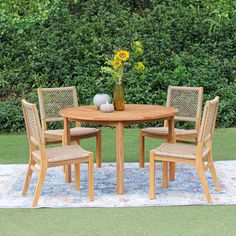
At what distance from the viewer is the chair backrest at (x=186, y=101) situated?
240 inches

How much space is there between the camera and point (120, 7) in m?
10.2

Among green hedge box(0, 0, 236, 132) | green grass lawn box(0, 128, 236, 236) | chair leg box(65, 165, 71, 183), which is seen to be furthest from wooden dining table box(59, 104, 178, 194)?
green hedge box(0, 0, 236, 132)

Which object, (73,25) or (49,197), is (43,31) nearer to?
(73,25)

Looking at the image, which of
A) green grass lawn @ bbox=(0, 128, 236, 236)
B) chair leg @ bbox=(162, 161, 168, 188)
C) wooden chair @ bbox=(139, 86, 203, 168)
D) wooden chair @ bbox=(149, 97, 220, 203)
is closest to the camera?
green grass lawn @ bbox=(0, 128, 236, 236)

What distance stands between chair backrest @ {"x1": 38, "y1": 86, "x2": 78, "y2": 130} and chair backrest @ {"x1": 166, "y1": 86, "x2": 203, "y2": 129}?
1.04 metres

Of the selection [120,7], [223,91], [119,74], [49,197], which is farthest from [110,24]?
[49,197]

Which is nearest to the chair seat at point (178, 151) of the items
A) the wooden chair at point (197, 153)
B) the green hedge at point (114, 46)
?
the wooden chair at point (197, 153)

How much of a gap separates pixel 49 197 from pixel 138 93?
4225 millimetres

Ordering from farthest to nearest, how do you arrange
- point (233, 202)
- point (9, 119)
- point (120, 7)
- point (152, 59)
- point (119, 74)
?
1. point (120, 7)
2. point (152, 59)
3. point (9, 119)
4. point (119, 74)
5. point (233, 202)

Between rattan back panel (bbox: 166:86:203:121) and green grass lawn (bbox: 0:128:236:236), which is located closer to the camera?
green grass lawn (bbox: 0:128:236:236)

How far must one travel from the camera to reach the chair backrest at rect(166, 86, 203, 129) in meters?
6.08

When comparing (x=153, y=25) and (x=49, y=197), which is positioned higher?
(x=153, y=25)

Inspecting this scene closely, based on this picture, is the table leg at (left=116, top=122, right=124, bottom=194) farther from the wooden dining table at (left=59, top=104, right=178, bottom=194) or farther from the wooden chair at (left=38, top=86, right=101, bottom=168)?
the wooden chair at (left=38, top=86, right=101, bottom=168)

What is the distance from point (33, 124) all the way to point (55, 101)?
149cm
